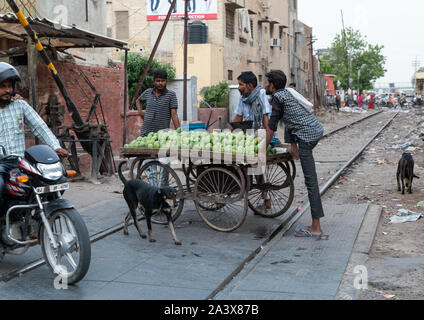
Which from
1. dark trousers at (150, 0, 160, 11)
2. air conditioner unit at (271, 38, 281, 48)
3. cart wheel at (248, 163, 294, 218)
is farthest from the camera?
air conditioner unit at (271, 38, 281, 48)

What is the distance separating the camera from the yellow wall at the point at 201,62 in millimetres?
26516

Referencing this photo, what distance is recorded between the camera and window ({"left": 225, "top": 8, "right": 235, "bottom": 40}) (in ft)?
93.8

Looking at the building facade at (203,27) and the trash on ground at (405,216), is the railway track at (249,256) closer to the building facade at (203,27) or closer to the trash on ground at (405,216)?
the trash on ground at (405,216)

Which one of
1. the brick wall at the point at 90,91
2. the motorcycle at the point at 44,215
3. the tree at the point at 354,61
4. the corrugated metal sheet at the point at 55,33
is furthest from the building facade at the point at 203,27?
the tree at the point at 354,61

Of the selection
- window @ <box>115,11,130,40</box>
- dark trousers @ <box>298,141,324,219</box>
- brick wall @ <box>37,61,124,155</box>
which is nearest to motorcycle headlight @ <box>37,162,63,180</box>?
dark trousers @ <box>298,141,324,219</box>

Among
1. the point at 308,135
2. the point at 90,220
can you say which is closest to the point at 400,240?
the point at 308,135

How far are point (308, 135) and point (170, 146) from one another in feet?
5.77

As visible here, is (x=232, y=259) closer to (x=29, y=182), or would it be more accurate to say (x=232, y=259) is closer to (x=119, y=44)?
(x=29, y=182)

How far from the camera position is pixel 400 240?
22.0 feet

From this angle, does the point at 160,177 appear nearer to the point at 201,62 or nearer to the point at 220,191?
the point at 220,191

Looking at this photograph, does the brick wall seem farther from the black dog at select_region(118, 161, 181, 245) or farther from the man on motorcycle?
the man on motorcycle

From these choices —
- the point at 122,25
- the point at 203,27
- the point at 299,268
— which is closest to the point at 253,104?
the point at 299,268

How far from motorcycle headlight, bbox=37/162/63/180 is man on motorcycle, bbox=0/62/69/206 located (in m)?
0.33

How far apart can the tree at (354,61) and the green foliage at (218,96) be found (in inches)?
2555
